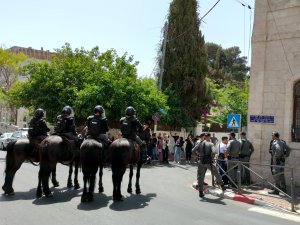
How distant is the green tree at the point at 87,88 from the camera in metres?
21.5

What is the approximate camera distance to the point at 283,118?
13.6 metres

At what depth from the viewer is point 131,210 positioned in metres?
8.27

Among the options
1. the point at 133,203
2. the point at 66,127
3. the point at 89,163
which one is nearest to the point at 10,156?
the point at 66,127

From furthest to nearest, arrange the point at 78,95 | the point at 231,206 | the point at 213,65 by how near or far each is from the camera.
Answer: the point at 213,65 < the point at 78,95 < the point at 231,206

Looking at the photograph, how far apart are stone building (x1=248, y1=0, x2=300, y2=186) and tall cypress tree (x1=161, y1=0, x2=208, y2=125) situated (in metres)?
16.3

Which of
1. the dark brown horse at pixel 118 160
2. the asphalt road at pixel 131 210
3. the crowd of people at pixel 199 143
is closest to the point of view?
the asphalt road at pixel 131 210

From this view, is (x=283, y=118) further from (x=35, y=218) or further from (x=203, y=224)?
(x=35, y=218)

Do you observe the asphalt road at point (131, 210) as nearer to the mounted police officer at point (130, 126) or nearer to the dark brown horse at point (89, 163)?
the dark brown horse at point (89, 163)

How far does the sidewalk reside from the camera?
33.8 feet

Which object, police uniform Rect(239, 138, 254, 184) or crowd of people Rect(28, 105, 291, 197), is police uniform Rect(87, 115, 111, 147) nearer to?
crowd of people Rect(28, 105, 291, 197)

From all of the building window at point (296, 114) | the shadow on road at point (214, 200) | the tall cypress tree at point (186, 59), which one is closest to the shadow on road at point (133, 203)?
the shadow on road at point (214, 200)

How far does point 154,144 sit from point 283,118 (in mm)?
9716

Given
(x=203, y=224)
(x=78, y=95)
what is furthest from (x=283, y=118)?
(x=78, y=95)

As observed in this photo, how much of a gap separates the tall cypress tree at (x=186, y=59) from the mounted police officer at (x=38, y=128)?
69.1 ft
